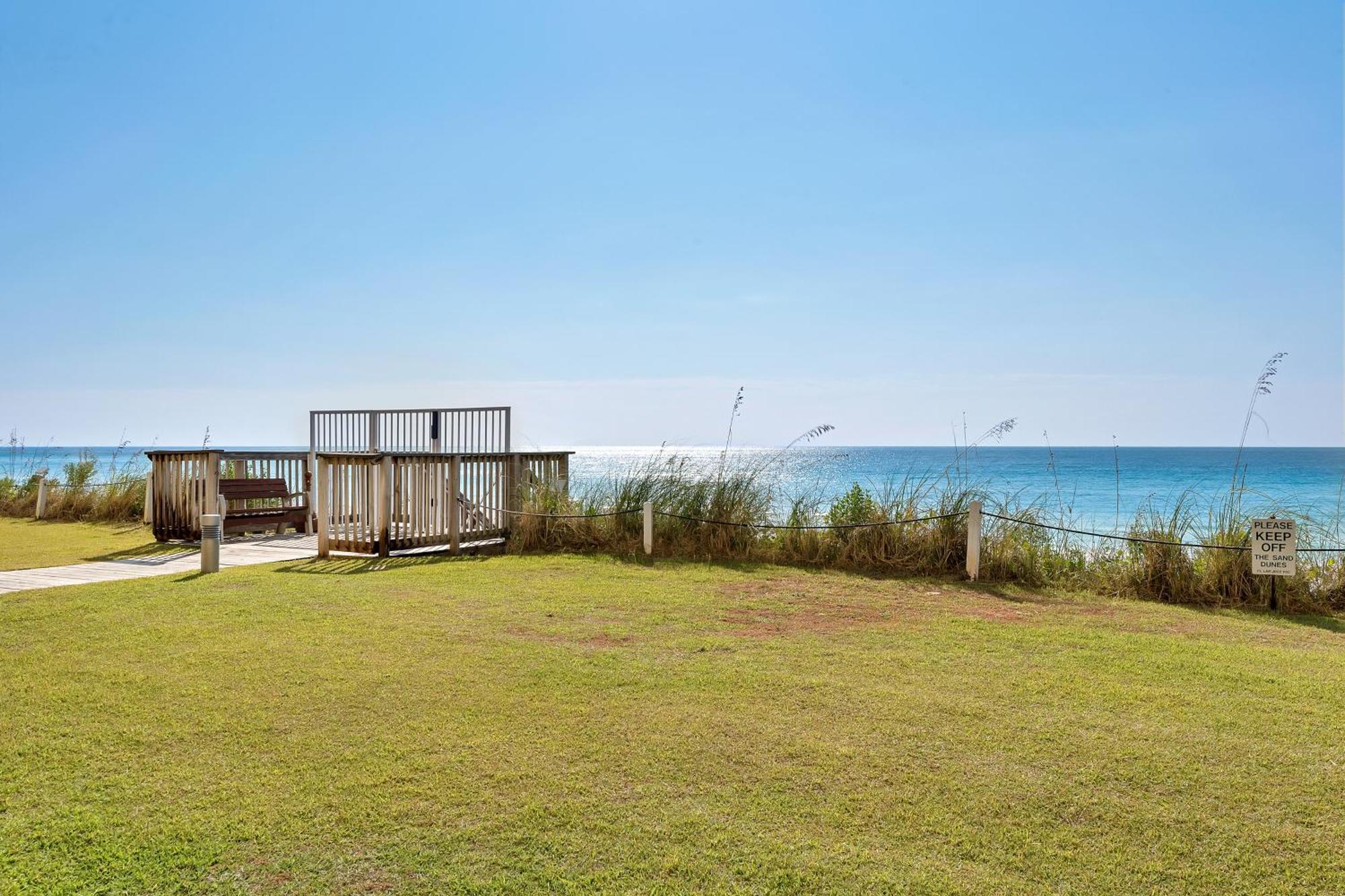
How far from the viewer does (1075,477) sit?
142 ft

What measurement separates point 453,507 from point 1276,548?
8.39m

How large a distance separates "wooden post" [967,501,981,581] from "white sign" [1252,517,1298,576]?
225 cm

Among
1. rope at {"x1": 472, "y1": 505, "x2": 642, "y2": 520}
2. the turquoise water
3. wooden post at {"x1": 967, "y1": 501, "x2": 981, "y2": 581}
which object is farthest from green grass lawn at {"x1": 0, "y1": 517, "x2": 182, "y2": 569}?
wooden post at {"x1": 967, "y1": 501, "x2": 981, "y2": 581}

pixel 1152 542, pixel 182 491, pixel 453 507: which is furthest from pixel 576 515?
pixel 1152 542

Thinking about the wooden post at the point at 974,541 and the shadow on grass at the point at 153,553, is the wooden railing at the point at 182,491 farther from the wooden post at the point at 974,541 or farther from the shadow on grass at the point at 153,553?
the wooden post at the point at 974,541

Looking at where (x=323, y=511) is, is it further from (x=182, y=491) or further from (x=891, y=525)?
(x=891, y=525)

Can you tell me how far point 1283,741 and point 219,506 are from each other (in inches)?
462

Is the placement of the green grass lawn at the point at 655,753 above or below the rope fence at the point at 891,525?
below

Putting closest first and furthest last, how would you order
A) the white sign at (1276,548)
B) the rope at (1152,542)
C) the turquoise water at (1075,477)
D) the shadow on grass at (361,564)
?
the white sign at (1276,548)
the rope at (1152,542)
the shadow on grass at (361,564)
the turquoise water at (1075,477)

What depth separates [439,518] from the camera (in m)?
10.6

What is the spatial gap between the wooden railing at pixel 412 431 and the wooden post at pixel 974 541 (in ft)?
24.1

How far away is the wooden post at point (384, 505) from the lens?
32.3 ft

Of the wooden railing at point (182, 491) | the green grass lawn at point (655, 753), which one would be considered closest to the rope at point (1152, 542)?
the green grass lawn at point (655, 753)

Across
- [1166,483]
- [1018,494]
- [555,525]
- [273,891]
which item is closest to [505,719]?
[273,891]
